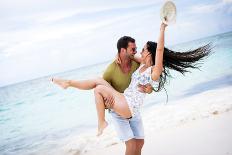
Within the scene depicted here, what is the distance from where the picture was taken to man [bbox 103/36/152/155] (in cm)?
348

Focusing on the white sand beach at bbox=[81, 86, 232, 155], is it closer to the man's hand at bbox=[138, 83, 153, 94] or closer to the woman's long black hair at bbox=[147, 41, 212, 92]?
the woman's long black hair at bbox=[147, 41, 212, 92]

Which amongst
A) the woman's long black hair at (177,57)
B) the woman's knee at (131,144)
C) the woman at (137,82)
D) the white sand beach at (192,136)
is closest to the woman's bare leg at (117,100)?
the woman at (137,82)

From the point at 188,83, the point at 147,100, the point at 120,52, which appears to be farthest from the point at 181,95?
the point at 120,52

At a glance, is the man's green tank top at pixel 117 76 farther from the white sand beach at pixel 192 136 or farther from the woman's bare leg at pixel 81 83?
the white sand beach at pixel 192 136

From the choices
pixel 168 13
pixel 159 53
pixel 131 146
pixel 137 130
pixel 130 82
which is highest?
pixel 168 13

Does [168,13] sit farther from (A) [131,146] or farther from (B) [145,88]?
(A) [131,146]

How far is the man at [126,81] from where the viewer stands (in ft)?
11.4

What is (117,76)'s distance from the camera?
3.62 metres

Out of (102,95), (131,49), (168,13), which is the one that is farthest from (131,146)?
(168,13)

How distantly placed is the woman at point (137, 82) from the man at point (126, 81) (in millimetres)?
105

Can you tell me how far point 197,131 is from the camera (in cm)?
514

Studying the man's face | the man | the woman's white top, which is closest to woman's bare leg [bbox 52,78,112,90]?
the man

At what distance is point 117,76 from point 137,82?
0.30 m

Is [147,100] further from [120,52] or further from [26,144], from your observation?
[120,52]
